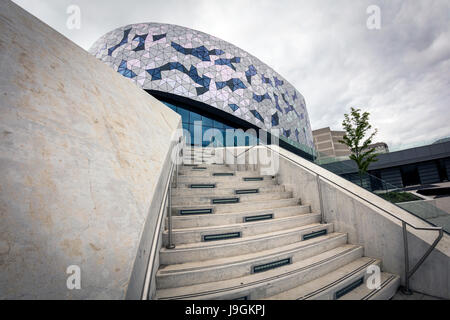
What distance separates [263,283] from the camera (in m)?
2.03

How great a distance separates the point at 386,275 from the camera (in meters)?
2.68

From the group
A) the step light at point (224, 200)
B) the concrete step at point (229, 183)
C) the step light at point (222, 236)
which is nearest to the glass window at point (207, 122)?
the concrete step at point (229, 183)

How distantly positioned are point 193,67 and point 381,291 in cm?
2078

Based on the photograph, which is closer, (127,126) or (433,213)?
(127,126)

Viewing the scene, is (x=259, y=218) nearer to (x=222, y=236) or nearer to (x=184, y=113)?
(x=222, y=236)

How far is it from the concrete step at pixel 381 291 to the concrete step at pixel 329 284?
0.10 meters

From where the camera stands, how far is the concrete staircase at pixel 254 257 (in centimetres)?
202

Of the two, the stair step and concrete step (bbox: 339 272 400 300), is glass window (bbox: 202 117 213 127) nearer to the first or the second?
the stair step

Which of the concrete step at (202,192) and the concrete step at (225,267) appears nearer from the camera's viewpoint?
the concrete step at (225,267)

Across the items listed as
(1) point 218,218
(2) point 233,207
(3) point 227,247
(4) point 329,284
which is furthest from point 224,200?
(4) point 329,284

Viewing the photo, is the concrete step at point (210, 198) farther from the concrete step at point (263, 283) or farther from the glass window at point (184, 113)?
the glass window at point (184, 113)
